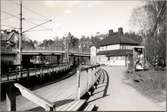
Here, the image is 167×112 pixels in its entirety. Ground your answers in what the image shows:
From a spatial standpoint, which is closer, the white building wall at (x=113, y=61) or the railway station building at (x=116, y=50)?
the white building wall at (x=113, y=61)

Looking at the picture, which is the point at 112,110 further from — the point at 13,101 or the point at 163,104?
the point at 13,101

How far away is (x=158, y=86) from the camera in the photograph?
12.7 m

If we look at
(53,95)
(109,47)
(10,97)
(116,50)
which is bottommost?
(53,95)

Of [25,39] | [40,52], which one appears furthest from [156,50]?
Answer: [25,39]

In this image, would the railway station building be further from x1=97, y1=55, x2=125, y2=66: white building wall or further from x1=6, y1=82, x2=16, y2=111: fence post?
x1=6, y1=82, x2=16, y2=111: fence post

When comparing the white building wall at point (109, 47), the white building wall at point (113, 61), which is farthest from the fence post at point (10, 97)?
the white building wall at point (109, 47)

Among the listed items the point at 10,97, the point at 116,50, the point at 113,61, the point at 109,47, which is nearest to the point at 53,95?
the point at 10,97

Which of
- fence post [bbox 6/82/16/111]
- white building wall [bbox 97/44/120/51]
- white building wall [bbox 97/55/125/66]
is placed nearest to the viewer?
fence post [bbox 6/82/16/111]

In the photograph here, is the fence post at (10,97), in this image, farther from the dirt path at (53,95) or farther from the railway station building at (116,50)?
the railway station building at (116,50)

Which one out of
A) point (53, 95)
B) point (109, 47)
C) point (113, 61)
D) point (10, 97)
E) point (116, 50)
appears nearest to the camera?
point (10, 97)

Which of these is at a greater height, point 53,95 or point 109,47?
point 109,47

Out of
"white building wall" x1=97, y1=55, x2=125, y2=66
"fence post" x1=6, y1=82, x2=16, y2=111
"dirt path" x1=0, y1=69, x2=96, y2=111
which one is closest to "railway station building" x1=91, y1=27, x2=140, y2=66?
"white building wall" x1=97, y1=55, x2=125, y2=66

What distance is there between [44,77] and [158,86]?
14.4 m

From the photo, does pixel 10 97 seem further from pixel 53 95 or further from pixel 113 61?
pixel 113 61
